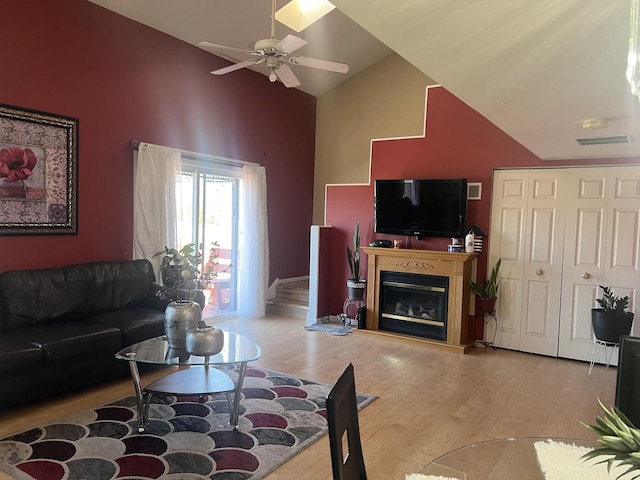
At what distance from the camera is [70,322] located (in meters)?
4.05

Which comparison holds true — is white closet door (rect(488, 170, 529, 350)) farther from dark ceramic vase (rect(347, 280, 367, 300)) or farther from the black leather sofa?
the black leather sofa

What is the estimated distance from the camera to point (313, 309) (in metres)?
6.56

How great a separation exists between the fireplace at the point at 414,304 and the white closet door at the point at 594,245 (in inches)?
51.8

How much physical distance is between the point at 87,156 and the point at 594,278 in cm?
540

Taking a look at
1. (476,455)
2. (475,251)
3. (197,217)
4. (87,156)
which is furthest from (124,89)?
(476,455)

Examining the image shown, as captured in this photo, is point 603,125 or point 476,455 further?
point 603,125

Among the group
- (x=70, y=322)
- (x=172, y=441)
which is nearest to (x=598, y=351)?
(x=172, y=441)

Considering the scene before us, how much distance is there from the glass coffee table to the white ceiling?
7.29ft

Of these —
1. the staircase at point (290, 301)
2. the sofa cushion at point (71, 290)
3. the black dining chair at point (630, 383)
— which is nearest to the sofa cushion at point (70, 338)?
A: the sofa cushion at point (71, 290)

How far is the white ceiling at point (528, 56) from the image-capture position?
64.2 inches

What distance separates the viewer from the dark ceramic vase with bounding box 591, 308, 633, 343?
175 inches

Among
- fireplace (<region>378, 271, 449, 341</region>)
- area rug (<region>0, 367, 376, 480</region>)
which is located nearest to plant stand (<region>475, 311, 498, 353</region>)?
fireplace (<region>378, 271, 449, 341</region>)

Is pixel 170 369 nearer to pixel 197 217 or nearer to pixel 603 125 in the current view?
pixel 197 217

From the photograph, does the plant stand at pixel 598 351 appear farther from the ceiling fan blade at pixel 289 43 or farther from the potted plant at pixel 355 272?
the ceiling fan blade at pixel 289 43
